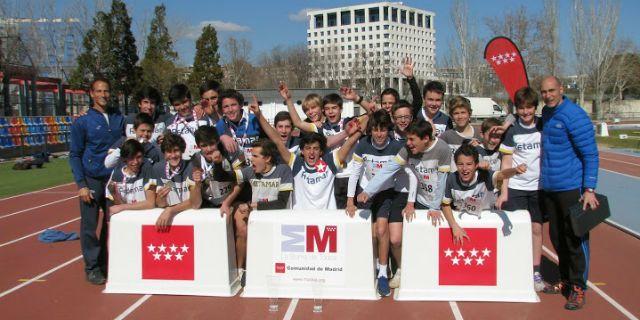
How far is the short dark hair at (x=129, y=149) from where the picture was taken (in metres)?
5.03

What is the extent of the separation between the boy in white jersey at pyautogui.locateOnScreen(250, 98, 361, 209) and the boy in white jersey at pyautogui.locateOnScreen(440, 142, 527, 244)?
1.06 meters

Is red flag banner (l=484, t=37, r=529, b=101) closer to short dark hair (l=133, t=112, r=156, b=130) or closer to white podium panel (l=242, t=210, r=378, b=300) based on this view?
white podium panel (l=242, t=210, r=378, b=300)

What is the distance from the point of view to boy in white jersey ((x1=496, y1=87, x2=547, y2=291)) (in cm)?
478

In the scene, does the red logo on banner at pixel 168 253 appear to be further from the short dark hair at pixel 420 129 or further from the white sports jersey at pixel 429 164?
the short dark hair at pixel 420 129

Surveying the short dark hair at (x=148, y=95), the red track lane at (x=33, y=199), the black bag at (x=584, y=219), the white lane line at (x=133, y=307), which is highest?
the short dark hair at (x=148, y=95)

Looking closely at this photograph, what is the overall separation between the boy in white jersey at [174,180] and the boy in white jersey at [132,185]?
0.30 feet

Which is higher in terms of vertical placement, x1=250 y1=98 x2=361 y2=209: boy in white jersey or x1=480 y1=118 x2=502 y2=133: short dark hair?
x1=480 y1=118 x2=502 y2=133: short dark hair

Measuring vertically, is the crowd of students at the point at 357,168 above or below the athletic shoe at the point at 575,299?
above

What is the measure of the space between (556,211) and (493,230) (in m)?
0.64

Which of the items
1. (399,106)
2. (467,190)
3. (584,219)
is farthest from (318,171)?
(584,219)

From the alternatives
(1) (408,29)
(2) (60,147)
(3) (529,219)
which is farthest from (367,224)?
(1) (408,29)

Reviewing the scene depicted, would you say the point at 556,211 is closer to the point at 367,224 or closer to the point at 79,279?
Result: the point at 367,224

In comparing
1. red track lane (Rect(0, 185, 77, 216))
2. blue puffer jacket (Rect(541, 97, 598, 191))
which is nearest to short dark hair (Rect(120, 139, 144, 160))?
blue puffer jacket (Rect(541, 97, 598, 191))

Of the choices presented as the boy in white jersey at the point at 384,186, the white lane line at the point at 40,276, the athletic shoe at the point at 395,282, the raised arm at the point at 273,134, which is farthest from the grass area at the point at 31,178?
the athletic shoe at the point at 395,282
